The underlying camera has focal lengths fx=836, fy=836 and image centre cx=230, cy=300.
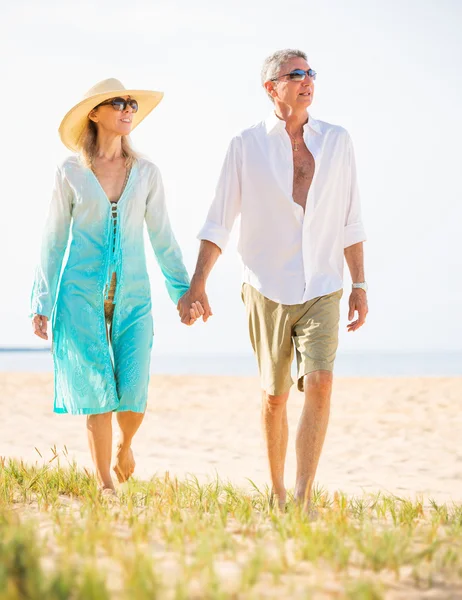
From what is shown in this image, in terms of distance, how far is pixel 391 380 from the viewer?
59.4 ft

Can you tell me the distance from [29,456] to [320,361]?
4.78 m

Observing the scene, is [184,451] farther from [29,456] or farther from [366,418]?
[366,418]

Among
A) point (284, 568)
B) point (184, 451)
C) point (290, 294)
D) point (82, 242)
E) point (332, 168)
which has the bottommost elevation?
point (184, 451)

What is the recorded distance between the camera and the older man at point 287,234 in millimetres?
4609

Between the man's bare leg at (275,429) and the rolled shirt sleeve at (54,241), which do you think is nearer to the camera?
the man's bare leg at (275,429)

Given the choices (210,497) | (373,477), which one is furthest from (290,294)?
(373,477)

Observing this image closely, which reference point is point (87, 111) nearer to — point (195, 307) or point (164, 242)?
point (164, 242)

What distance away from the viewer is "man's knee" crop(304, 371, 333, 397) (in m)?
4.41

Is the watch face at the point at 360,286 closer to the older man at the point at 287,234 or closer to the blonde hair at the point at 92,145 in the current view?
the older man at the point at 287,234

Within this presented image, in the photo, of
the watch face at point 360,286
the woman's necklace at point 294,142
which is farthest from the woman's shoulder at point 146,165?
the watch face at point 360,286

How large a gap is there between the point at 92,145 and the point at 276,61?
1.32 meters

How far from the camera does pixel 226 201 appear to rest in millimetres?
4789

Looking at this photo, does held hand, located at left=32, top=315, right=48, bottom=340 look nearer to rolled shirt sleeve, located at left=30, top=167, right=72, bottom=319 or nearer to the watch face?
rolled shirt sleeve, located at left=30, top=167, right=72, bottom=319

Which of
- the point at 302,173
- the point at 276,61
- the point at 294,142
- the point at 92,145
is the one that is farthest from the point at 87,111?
the point at 302,173
